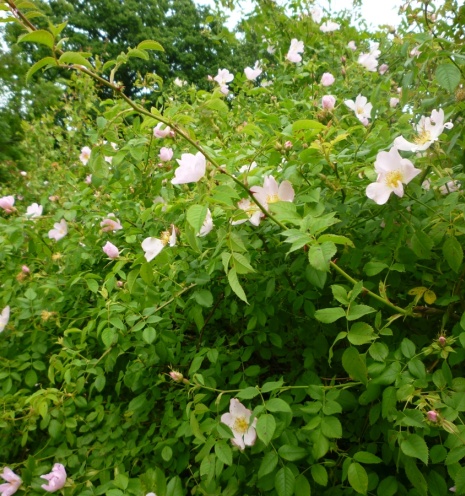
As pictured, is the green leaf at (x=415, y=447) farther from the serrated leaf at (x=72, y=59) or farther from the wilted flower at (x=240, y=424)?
the serrated leaf at (x=72, y=59)

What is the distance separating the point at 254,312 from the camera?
43.6 inches

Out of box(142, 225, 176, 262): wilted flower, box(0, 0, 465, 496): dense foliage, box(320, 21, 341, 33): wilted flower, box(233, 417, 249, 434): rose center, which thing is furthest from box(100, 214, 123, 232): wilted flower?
box(320, 21, 341, 33): wilted flower

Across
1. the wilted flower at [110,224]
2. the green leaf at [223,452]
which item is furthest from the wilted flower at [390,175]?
the wilted flower at [110,224]

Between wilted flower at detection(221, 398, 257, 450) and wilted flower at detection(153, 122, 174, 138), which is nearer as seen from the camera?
wilted flower at detection(221, 398, 257, 450)

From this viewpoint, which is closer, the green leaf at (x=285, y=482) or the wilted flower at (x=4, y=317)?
the green leaf at (x=285, y=482)

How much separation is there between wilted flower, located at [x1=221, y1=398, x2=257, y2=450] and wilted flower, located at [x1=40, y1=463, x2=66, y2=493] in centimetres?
56

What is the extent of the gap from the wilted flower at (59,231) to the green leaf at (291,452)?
1236 millimetres

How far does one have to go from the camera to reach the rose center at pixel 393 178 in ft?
2.88

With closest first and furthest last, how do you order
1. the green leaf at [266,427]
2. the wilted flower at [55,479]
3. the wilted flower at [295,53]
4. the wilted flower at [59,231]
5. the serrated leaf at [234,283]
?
the serrated leaf at [234,283] → the green leaf at [266,427] → the wilted flower at [55,479] → the wilted flower at [59,231] → the wilted flower at [295,53]

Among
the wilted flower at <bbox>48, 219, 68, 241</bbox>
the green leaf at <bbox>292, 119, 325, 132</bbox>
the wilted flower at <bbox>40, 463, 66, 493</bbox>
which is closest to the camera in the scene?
the green leaf at <bbox>292, 119, 325, 132</bbox>

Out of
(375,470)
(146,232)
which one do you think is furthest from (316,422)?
(146,232)

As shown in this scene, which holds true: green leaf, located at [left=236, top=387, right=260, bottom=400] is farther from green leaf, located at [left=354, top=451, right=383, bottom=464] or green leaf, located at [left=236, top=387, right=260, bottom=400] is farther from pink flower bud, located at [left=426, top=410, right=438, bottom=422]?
pink flower bud, located at [left=426, top=410, right=438, bottom=422]

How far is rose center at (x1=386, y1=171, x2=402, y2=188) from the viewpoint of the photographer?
0.88 m

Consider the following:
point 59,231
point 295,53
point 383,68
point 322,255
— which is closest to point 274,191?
point 322,255
